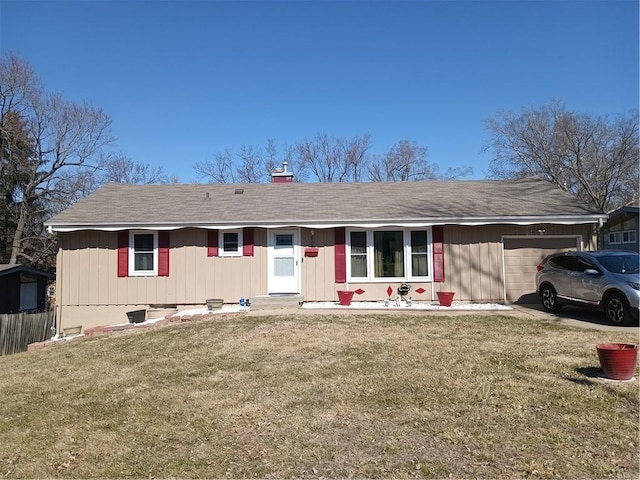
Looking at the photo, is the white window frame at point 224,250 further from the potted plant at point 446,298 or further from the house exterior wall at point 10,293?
the house exterior wall at point 10,293

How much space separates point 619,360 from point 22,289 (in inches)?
841

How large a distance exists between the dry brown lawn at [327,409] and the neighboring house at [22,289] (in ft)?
38.2

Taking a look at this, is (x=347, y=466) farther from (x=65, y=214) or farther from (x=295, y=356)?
(x=65, y=214)

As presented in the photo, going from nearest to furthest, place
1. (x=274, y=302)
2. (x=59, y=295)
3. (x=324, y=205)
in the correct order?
(x=274, y=302) < (x=59, y=295) < (x=324, y=205)

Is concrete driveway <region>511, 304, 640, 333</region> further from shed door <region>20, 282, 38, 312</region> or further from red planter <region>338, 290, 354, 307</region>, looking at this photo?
shed door <region>20, 282, 38, 312</region>

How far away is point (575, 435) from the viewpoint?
4.25m

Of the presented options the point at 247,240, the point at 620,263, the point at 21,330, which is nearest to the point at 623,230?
the point at 620,263

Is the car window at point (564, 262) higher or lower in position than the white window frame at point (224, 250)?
lower

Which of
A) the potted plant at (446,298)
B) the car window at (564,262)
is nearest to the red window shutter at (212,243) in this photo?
the potted plant at (446,298)

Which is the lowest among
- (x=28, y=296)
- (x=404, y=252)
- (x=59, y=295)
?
(x=28, y=296)

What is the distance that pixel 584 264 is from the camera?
10.7 meters

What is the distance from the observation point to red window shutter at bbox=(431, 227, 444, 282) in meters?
13.5

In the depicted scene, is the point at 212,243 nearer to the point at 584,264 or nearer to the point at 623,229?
the point at 584,264

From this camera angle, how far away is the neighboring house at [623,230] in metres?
20.0
